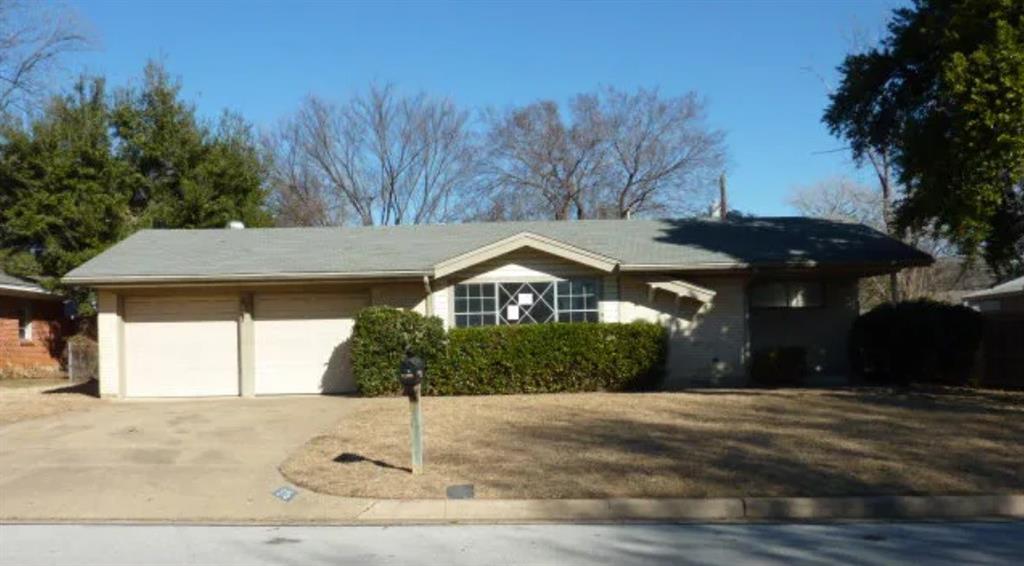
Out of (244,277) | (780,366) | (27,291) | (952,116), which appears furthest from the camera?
(27,291)

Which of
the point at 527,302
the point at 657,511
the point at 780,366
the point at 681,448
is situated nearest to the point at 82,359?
the point at 527,302

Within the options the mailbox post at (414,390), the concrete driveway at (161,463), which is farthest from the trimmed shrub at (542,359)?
the mailbox post at (414,390)

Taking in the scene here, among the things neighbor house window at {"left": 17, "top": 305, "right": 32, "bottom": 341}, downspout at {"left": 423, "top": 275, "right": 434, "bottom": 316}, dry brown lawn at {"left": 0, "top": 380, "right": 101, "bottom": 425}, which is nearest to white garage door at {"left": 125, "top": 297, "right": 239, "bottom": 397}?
dry brown lawn at {"left": 0, "top": 380, "right": 101, "bottom": 425}

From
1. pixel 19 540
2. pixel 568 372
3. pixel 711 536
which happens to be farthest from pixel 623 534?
pixel 568 372

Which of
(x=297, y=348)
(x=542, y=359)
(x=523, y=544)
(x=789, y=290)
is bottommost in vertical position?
(x=523, y=544)

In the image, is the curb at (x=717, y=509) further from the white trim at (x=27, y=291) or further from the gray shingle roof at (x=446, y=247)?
the white trim at (x=27, y=291)

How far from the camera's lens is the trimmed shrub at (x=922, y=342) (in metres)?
20.5

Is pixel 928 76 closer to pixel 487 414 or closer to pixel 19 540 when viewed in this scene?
pixel 487 414

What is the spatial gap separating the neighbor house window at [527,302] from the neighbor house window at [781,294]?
3813mm

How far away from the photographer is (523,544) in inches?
340

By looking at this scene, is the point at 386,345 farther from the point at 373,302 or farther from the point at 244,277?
the point at 244,277

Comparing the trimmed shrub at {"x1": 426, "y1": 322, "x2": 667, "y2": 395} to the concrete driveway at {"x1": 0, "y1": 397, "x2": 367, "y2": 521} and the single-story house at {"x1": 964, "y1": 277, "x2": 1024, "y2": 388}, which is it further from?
the single-story house at {"x1": 964, "y1": 277, "x2": 1024, "y2": 388}

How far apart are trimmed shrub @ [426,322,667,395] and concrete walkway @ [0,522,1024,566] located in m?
10.2

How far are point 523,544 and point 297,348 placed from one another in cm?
1343
